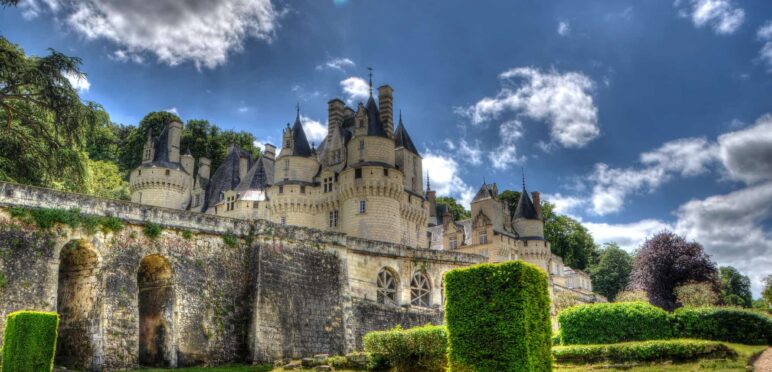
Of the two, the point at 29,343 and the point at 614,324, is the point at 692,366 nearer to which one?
the point at 614,324

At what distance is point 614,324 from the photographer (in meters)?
24.6

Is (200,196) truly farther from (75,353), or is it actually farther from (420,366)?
(420,366)

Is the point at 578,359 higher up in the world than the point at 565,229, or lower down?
lower down

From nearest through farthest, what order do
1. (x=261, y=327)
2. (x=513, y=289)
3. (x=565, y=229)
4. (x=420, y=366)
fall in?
1. (x=513, y=289)
2. (x=420, y=366)
3. (x=261, y=327)
4. (x=565, y=229)

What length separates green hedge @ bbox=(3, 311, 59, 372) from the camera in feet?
57.4

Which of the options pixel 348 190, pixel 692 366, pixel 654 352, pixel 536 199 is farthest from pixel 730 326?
pixel 536 199

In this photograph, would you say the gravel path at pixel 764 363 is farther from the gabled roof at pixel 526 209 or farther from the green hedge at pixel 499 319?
the gabled roof at pixel 526 209

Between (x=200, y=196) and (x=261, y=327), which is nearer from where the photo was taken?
(x=261, y=327)

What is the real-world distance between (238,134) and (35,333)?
55.6m

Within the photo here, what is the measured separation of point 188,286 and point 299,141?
24843 millimetres

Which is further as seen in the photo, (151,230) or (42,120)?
(42,120)

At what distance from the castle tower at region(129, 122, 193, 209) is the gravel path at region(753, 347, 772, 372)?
43255mm

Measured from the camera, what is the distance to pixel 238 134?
72.3 m

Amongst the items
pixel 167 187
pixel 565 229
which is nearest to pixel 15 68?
pixel 167 187
